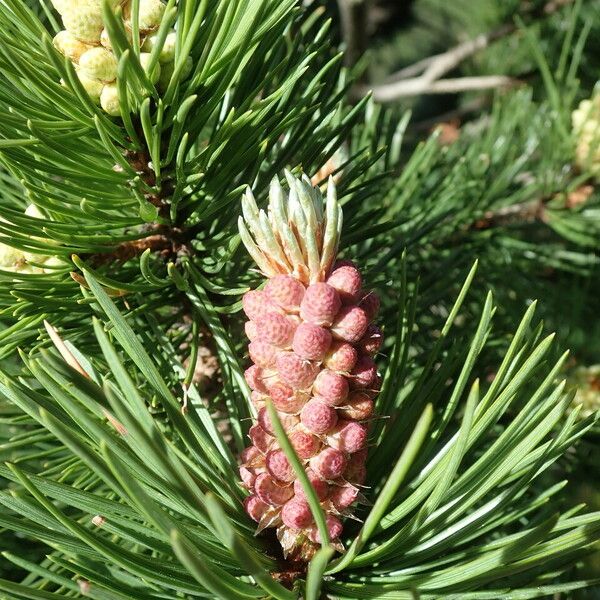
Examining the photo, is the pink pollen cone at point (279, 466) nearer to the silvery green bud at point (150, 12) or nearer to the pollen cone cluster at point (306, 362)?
the pollen cone cluster at point (306, 362)

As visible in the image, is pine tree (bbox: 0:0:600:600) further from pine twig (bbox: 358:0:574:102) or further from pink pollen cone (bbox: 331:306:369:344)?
pine twig (bbox: 358:0:574:102)

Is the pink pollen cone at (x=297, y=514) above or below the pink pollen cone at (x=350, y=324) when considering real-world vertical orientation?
below

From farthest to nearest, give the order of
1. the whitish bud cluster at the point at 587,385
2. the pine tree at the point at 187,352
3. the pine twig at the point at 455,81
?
the pine twig at the point at 455,81
the whitish bud cluster at the point at 587,385
the pine tree at the point at 187,352

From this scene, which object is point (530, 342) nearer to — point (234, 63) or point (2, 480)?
point (234, 63)

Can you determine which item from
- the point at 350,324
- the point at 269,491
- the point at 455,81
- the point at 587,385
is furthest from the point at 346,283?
the point at 455,81

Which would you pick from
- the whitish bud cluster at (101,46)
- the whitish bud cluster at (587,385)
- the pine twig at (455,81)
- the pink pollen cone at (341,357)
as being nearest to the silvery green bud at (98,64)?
the whitish bud cluster at (101,46)

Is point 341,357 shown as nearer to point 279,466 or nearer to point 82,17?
point 279,466

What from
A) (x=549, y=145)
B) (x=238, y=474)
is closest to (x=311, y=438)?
(x=238, y=474)

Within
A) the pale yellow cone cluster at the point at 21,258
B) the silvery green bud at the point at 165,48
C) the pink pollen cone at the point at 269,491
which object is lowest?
the pink pollen cone at the point at 269,491
